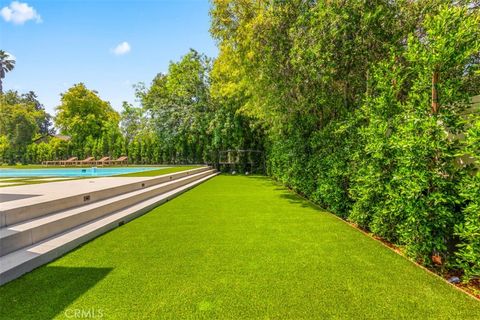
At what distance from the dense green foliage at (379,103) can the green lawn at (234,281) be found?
0.56 m

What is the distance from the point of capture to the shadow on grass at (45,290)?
7.35 ft

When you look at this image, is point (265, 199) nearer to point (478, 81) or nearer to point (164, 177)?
point (164, 177)

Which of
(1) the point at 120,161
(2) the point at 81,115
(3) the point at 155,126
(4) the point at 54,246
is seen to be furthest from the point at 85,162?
(4) the point at 54,246

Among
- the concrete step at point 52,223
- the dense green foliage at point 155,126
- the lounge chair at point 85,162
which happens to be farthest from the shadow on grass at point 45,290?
the lounge chair at point 85,162

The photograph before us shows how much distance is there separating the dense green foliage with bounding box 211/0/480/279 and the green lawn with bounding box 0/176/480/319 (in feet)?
1.84

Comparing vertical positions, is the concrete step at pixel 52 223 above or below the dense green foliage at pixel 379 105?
below

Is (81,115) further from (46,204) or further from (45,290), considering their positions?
(45,290)

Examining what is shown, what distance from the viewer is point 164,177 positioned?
10.1 m

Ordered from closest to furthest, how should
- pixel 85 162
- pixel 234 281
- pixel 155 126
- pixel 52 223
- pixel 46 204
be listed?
pixel 234 281
pixel 52 223
pixel 46 204
pixel 155 126
pixel 85 162

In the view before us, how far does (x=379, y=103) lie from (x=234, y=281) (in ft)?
11.3

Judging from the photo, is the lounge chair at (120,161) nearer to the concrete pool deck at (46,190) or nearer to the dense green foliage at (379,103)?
the dense green foliage at (379,103)

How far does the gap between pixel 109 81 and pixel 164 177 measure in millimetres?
7167

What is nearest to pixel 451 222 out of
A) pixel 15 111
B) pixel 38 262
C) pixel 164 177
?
pixel 38 262

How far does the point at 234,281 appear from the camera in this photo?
2830 mm
